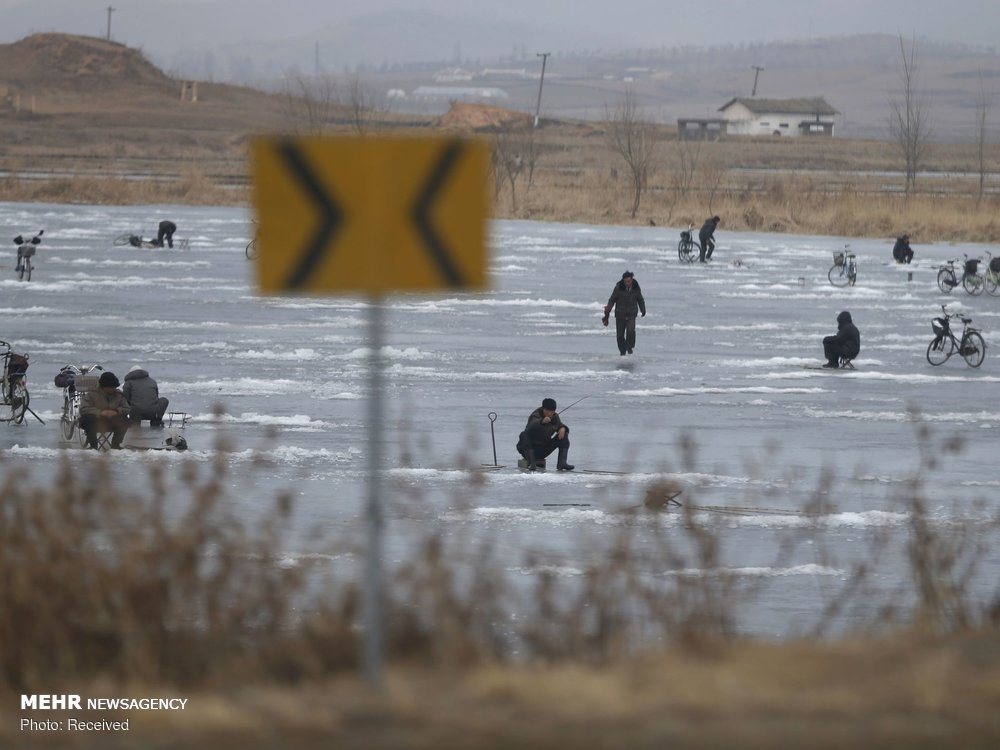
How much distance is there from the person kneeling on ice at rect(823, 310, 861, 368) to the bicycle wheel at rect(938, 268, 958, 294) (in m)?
13.2

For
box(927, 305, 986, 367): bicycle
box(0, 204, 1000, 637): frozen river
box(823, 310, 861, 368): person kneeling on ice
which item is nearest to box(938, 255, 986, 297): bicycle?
box(0, 204, 1000, 637): frozen river

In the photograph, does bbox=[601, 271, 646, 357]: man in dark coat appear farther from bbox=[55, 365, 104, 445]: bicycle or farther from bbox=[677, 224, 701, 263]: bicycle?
bbox=[677, 224, 701, 263]: bicycle

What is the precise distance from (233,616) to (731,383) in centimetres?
1692

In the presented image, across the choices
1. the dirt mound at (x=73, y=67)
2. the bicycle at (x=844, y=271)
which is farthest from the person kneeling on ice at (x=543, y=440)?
the dirt mound at (x=73, y=67)

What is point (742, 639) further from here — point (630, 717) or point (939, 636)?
point (630, 717)

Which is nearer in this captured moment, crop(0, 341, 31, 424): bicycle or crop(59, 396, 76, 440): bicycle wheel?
crop(59, 396, 76, 440): bicycle wheel

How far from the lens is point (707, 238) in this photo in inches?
1633

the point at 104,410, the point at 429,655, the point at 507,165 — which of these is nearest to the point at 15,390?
the point at 104,410

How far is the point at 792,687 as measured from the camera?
4.69 metres

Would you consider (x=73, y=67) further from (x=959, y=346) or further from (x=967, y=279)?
(x=959, y=346)

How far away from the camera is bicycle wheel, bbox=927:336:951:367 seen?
2428 cm

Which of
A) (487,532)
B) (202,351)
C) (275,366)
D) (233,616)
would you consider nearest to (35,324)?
(202,351)

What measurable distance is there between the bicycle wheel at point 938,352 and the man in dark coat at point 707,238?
16.3m

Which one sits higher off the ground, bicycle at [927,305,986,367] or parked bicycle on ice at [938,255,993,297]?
parked bicycle on ice at [938,255,993,297]
